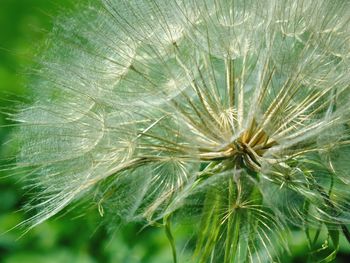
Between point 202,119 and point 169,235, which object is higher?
point 202,119

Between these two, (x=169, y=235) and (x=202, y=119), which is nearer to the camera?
(x=169, y=235)

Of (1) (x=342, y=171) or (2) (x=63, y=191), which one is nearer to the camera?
(1) (x=342, y=171)

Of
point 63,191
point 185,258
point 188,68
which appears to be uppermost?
point 188,68

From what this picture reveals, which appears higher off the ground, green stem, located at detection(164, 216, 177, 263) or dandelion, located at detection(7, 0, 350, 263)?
dandelion, located at detection(7, 0, 350, 263)

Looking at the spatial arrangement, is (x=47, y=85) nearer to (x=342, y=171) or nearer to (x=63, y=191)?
(x=63, y=191)

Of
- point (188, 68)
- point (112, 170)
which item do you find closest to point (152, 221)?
point (112, 170)

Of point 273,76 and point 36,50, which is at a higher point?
point 36,50

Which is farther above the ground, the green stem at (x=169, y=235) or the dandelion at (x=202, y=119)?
the dandelion at (x=202, y=119)
